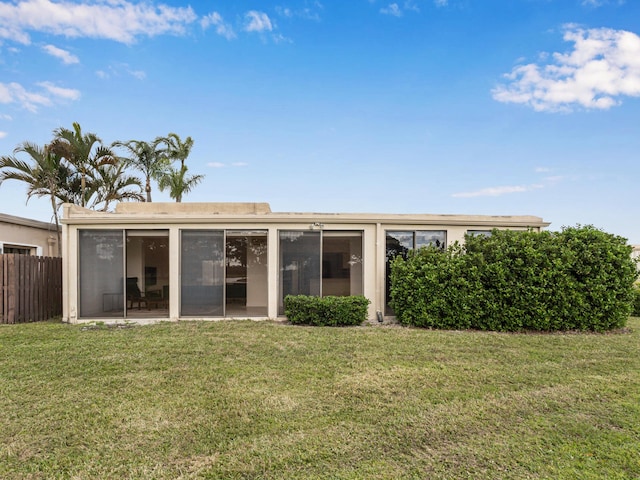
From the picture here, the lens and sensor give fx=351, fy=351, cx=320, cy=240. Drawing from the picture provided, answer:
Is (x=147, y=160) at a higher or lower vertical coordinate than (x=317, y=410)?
higher

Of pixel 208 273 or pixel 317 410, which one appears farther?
pixel 208 273

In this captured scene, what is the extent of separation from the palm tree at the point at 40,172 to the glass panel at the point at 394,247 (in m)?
12.8

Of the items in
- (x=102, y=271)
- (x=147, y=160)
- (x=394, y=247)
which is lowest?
(x=102, y=271)

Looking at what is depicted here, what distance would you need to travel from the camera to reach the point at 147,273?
9812mm

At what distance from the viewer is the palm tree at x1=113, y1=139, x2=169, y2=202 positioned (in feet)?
Answer: 57.6

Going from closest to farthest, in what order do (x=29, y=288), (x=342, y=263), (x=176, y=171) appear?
(x=342, y=263), (x=29, y=288), (x=176, y=171)

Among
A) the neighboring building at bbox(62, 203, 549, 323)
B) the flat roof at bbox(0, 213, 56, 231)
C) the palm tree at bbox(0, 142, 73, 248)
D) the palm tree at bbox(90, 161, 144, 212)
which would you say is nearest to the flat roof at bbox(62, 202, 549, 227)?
the neighboring building at bbox(62, 203, 549, 323)

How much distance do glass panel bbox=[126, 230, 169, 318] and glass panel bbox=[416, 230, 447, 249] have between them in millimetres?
6796

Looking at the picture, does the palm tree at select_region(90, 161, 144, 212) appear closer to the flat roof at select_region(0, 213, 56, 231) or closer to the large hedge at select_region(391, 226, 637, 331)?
the flat roof at select_region(0, 213, 56, 231)

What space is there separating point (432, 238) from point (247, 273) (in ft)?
17.2

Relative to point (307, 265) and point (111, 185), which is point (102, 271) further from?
point (111, 185)

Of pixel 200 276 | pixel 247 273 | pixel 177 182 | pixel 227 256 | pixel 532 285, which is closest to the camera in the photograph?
pixel 532 285

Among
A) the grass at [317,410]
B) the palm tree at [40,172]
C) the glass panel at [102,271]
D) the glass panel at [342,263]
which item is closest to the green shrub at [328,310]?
the glass panel at [342,263]

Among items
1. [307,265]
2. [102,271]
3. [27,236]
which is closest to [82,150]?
[27,236]
